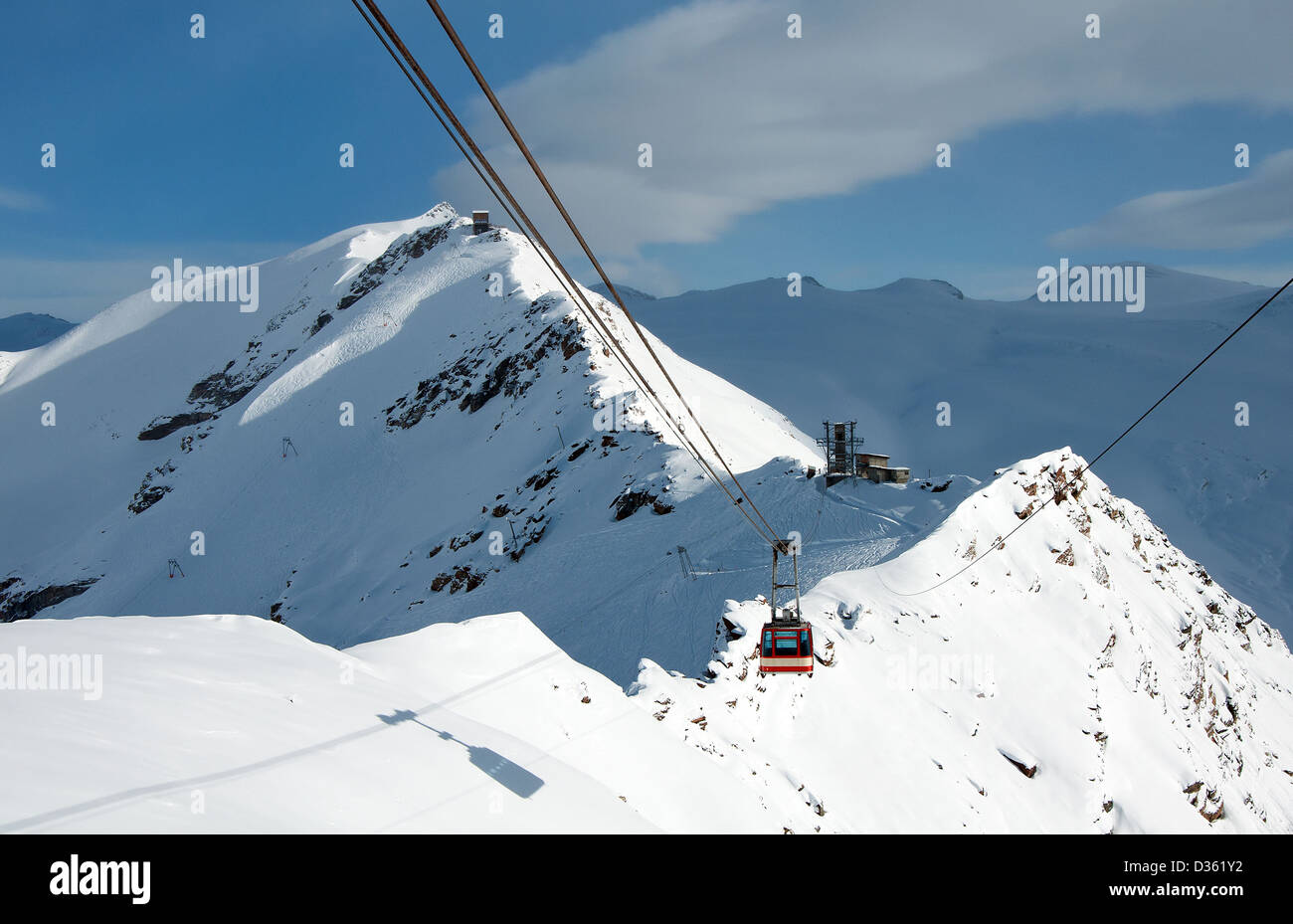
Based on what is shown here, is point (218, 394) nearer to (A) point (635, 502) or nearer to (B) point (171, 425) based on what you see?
(B) point (171, 425)

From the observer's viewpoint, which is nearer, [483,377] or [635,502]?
[635,502]

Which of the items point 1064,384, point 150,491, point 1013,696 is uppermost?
point 1064,384

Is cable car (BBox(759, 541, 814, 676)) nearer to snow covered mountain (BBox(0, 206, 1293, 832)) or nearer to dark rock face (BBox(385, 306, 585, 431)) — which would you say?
snow covered mountain (BBox(0, 206, 1293, 832))

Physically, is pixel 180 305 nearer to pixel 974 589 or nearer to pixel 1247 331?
pixel 974 589

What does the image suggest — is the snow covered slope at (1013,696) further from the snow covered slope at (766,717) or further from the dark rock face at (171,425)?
the dark rock face at (171,425)

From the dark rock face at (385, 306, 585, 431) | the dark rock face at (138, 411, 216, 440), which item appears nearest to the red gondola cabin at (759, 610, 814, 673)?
the dark rock face at (385, 306, 585, 431)

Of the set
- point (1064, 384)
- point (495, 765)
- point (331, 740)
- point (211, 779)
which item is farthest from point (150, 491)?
point (1064, 384)

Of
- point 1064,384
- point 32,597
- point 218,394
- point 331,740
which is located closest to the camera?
point 331,740
